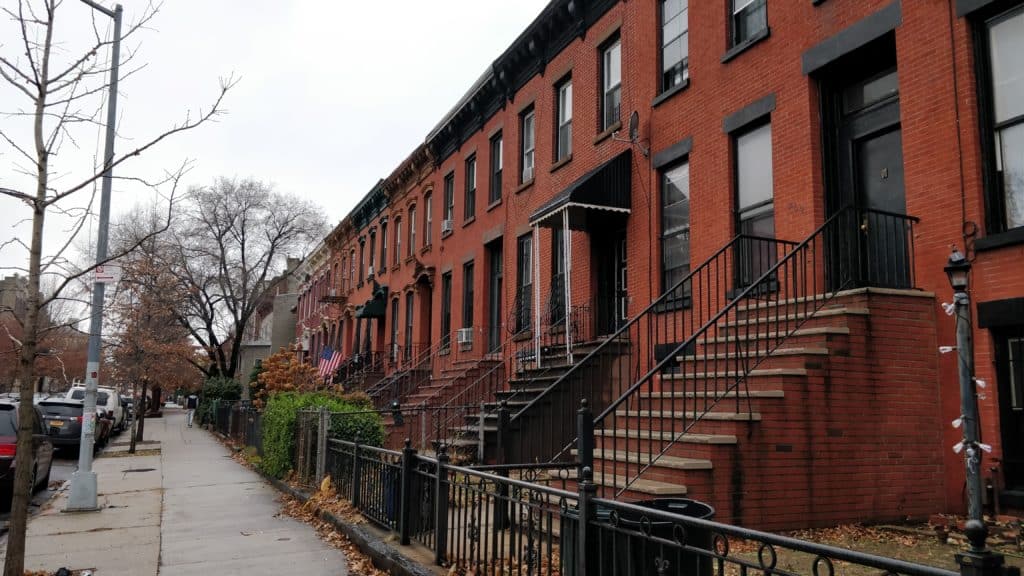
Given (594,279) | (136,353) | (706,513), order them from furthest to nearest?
(136,353) < (594,279) < (706,513)

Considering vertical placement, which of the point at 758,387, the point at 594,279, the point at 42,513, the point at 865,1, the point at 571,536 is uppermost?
the point at 865,1

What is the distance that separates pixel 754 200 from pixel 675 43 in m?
3.38

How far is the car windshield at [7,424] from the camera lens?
12.1 meters

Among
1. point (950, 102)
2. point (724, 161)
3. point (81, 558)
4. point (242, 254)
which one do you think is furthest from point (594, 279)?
point (242, 254)

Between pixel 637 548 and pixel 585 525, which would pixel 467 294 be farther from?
pixel 637 548

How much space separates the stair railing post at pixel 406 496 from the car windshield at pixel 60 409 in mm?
16699

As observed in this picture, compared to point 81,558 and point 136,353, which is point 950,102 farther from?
point 136,353

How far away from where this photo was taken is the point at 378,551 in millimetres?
7277

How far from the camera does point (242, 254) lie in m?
45.9

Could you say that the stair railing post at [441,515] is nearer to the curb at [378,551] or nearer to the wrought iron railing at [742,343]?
the curb at [378,551]

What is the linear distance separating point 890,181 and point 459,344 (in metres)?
13.3

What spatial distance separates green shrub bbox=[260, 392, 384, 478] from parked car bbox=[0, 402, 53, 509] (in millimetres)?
3762

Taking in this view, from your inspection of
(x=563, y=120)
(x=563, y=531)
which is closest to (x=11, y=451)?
(x=563, y=531)

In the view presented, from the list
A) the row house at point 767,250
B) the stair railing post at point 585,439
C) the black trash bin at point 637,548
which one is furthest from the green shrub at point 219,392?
the black trash bin at point 637,548
